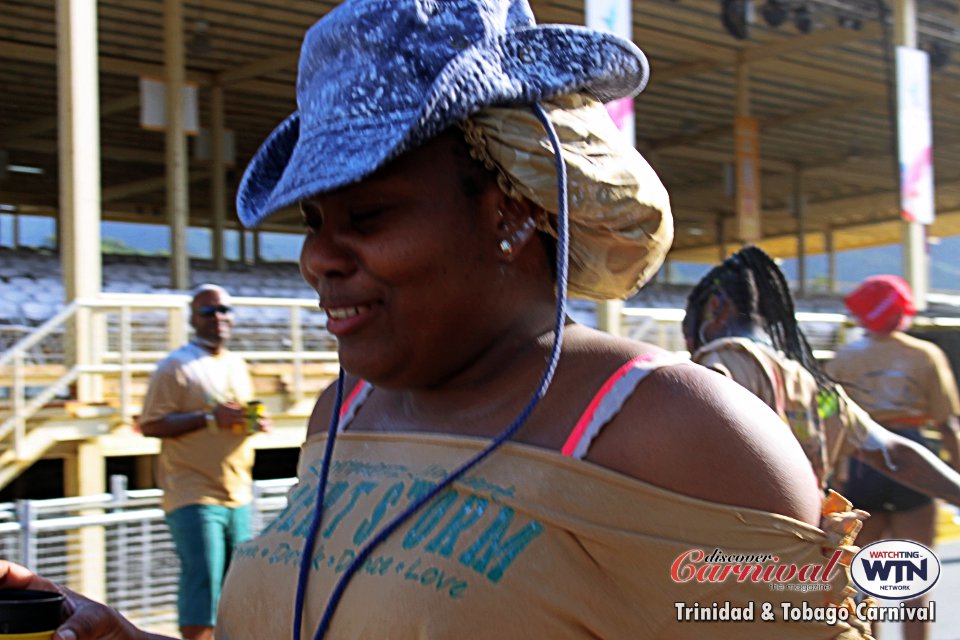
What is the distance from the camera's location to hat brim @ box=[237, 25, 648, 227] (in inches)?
52.2

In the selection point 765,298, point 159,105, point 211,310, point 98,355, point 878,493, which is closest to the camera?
point 765,298

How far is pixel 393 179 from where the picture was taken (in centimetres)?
137

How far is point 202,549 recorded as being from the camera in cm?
518

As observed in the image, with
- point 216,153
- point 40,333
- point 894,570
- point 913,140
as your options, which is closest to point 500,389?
point 894,570

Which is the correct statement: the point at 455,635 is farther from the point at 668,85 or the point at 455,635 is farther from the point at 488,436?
the point at 668,85

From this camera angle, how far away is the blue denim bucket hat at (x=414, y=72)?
4.37 ft

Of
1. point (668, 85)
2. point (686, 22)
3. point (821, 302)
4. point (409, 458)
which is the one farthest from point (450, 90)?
point (821, 302)

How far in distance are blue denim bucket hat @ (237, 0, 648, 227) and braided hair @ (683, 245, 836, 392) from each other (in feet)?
8.98

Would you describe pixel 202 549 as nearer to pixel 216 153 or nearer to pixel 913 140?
pixel 913 140

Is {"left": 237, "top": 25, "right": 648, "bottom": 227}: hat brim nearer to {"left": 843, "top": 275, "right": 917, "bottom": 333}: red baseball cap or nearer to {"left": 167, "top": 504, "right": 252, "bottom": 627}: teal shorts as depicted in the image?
{"left": 167, "top": 504, "right": 252, "bottom": 627}: teal shorts

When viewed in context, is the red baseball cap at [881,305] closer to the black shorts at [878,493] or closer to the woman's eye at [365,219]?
the black shorts at [878,493]

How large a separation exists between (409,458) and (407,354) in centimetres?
14

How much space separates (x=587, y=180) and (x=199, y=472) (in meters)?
4.25

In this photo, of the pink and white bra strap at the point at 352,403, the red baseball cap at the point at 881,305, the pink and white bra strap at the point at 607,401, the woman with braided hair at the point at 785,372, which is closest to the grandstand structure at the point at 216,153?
the woman with braided hair at the point at 785,372
